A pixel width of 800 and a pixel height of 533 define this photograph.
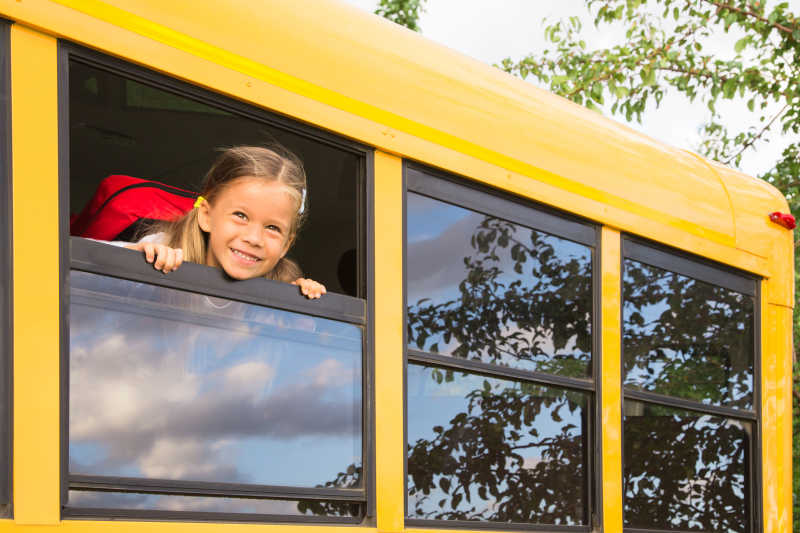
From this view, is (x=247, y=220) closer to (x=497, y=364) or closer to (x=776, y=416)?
(x=497, y=364)

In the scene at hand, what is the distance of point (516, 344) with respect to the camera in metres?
2.53

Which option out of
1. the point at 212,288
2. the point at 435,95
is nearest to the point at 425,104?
the point at 435,95

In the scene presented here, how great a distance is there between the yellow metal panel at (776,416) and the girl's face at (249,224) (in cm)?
214

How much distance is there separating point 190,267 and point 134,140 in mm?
1312

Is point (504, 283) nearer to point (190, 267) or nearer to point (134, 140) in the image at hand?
point (190, 267)

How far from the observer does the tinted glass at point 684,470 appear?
2.87 meters

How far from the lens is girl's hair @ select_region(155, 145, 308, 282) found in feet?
6.75

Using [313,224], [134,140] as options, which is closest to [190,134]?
[134,140]

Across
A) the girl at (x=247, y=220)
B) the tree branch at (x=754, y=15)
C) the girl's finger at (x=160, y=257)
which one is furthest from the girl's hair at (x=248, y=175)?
the tree branch at (x=754, y=15)

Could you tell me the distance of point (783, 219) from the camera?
362cm

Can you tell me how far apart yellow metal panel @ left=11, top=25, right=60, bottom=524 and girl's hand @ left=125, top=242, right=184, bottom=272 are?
0.69 feet

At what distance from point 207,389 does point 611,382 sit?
1.37 meters

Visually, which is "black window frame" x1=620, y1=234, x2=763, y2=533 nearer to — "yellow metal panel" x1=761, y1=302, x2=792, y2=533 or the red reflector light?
"yellow metal panel" x1=761, y1=302, x2=792, y2=533

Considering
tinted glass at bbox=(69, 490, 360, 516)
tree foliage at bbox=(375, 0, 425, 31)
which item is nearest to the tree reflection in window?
tinted glass at bbox=(69, 490, 360, 516)
